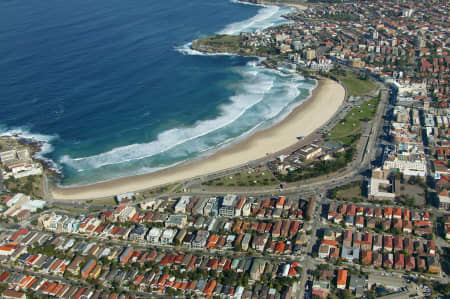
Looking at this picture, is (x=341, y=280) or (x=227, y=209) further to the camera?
(x=227, y=209)

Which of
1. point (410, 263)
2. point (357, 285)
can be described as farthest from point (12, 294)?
point (410, 263)

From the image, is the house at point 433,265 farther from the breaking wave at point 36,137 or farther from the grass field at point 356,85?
the breaking wave at point 36,137

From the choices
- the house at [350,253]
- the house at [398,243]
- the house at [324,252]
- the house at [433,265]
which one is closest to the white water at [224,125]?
the house at [324,252]

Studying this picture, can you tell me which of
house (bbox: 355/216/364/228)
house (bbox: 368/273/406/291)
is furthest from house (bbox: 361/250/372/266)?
house (bbox: 355/216/364/228)

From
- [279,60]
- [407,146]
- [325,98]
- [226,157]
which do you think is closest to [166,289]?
[226,157]

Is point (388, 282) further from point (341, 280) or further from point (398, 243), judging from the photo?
point (398, 243)

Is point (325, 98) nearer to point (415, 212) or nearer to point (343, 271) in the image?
point (415, 212)

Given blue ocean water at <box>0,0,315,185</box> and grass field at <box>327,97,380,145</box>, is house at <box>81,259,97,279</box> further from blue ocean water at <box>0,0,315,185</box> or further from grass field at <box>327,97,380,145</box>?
grass field at <box>327,97,380,145</box>
